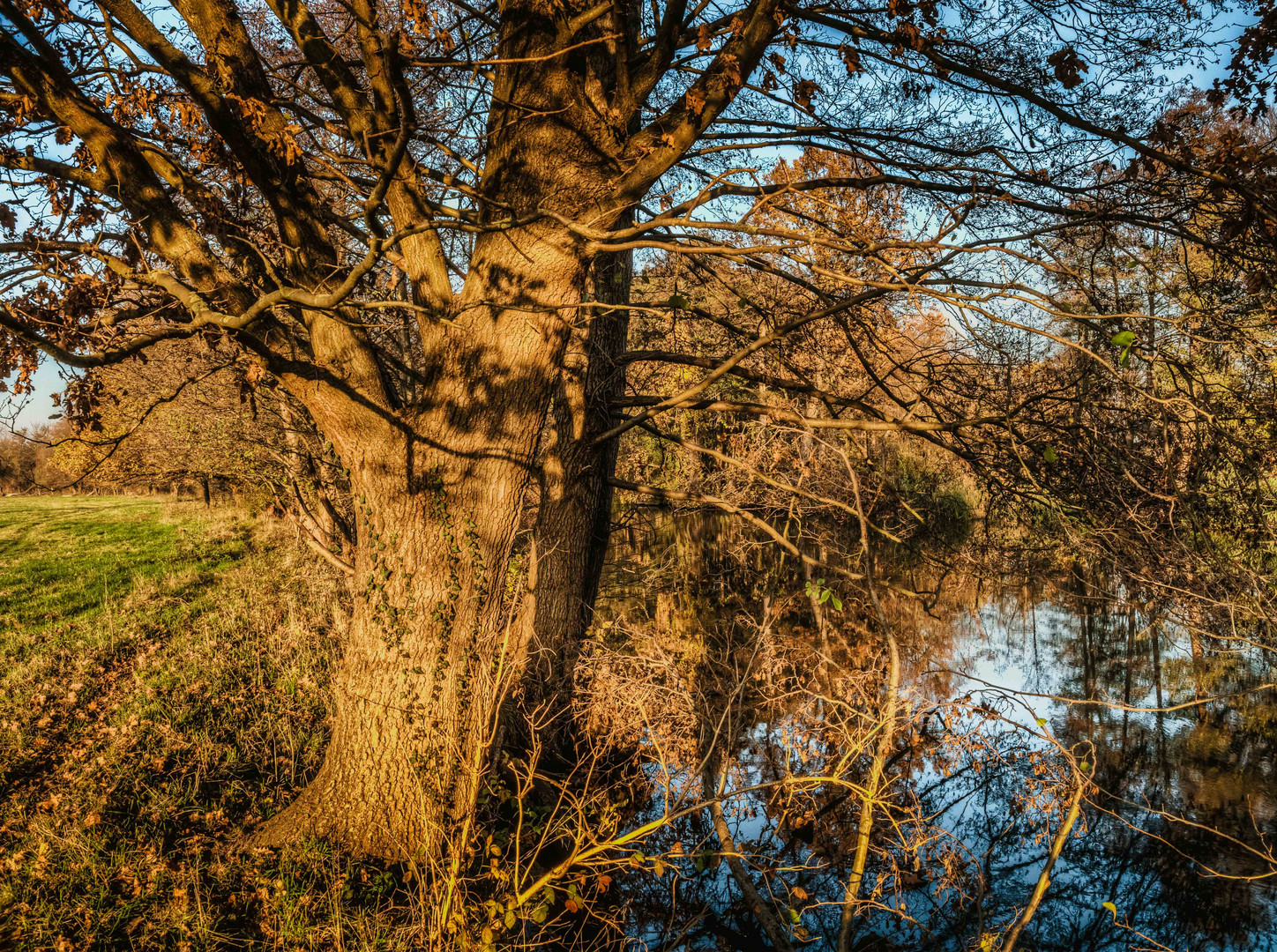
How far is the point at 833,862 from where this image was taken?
6.02m

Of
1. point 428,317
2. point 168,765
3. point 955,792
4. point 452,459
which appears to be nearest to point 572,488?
point 452,459

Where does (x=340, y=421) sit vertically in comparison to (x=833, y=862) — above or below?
above

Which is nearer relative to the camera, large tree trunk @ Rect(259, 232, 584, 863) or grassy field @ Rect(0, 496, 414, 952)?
grassy field @ Rect(0, 496, 414, 952)

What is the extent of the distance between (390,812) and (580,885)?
174cm

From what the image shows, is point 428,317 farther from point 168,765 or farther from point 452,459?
point 168,765

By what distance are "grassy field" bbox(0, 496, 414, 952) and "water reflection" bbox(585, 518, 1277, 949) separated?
1.93m

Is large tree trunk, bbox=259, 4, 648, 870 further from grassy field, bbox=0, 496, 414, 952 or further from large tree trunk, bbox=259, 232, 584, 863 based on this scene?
grassy field, bbox=0, 496, 414, 952

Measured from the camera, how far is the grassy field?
369 cm

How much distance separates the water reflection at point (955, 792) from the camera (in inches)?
193

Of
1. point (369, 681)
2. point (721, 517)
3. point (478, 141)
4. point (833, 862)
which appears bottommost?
point (833, 862)

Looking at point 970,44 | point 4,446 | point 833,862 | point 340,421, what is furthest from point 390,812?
point 4,446

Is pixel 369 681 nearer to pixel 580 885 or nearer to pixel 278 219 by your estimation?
pixel 580 885

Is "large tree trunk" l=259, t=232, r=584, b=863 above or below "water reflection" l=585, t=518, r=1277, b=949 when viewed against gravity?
above

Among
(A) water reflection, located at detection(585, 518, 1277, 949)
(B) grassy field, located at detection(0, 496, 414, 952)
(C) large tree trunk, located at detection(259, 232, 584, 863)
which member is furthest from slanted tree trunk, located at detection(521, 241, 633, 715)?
(B) grassy field, located at detection(0, 496, 414, 952)
